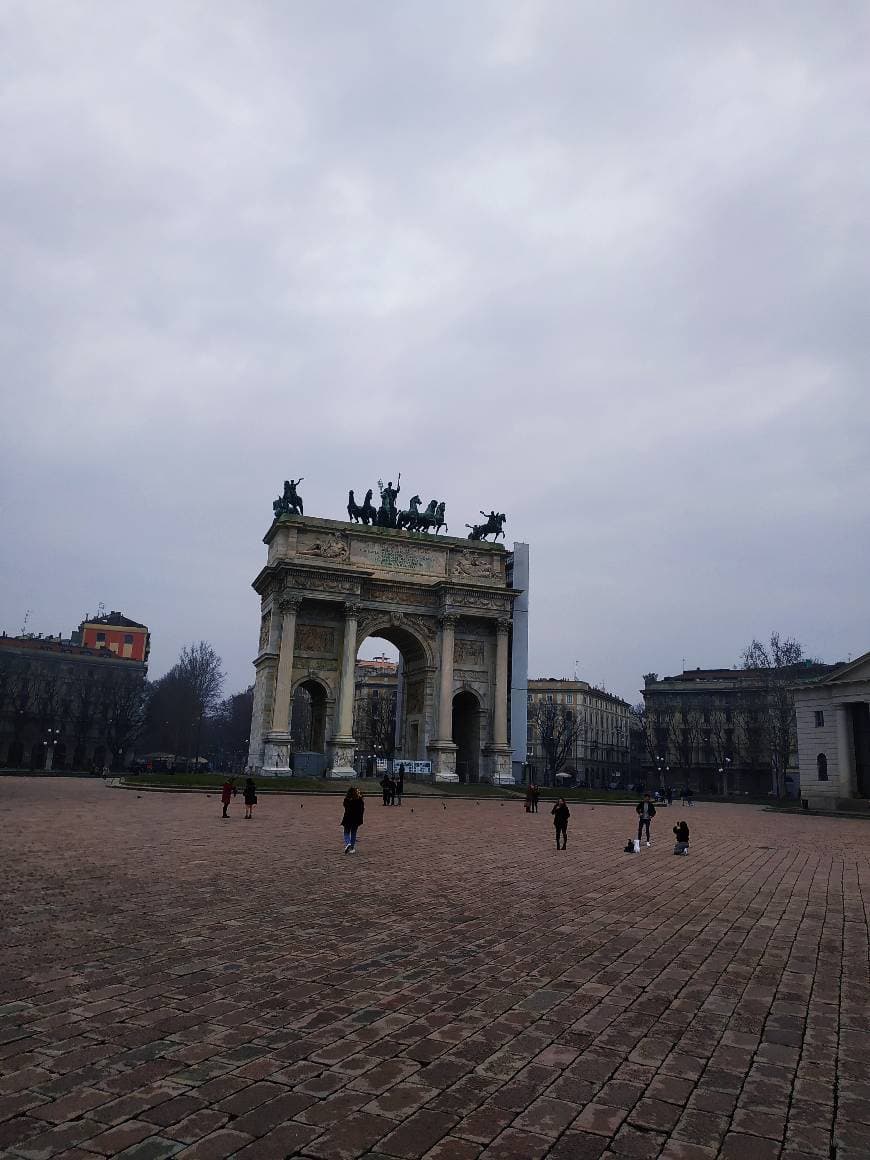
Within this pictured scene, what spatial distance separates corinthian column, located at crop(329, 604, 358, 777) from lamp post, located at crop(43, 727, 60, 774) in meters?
45.1

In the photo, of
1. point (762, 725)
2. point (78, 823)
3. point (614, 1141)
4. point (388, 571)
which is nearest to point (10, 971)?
point (614, 1141)

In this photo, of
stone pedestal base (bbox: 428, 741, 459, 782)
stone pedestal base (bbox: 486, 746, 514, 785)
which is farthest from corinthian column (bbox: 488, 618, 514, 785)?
stone pedestal base (bbox: 428, 741, 459, 782)

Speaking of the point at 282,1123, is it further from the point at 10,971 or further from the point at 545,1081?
the point at 10,971

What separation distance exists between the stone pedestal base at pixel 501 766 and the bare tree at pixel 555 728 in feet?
96.9

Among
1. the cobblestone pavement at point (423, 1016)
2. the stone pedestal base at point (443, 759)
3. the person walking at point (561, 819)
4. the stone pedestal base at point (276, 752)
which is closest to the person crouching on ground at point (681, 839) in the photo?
the person walking at point (561, 819)

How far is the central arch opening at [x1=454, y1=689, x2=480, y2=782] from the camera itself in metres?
59.8

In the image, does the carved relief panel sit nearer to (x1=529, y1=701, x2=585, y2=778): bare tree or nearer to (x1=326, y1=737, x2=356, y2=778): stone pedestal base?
(x1=326, y1=737, x2=356, y2=778): stone pedestal base

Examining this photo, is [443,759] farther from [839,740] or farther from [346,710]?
[839,740]

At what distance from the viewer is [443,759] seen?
55281 millimetres

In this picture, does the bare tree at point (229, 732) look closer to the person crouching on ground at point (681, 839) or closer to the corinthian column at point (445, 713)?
the corinthian column at point (445, 713)

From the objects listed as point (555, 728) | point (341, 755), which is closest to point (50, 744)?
point (341, 755)

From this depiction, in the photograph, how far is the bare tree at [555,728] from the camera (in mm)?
90375

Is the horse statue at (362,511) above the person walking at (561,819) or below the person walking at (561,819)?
above

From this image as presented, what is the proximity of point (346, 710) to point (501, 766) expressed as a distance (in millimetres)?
12380
